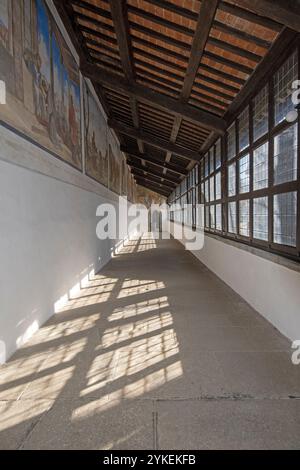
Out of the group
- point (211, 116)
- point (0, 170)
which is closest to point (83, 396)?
point (0, 170)

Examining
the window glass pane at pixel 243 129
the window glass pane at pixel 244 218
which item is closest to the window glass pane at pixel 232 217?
the window glass pane at pixel 244 218

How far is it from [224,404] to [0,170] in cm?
276

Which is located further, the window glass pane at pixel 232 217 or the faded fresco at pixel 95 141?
the faded fresco at pixel 95 141

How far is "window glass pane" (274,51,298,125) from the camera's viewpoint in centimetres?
337

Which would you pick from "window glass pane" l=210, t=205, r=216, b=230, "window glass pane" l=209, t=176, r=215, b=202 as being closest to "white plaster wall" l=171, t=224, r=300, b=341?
"window glass pane" l=210, t=205, r=216, b=230

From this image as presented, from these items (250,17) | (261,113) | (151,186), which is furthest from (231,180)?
(151,186)

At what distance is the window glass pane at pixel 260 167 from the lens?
4137 millimetres

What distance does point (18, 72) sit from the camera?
3.26 metres

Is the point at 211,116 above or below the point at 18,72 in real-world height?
above

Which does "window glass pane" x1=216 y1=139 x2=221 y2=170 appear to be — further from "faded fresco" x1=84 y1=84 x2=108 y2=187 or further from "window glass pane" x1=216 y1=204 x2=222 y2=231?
"faded fresco" x1=84 y1=84 x2=108 y2=187

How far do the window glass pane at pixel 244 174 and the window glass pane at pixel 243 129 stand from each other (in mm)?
228

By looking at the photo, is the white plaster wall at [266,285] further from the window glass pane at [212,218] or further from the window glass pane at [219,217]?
the window glass pane at [212,218]
